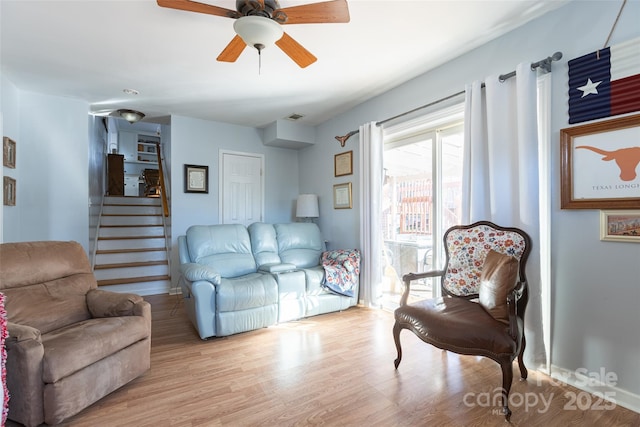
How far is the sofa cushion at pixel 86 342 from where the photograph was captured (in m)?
1.58

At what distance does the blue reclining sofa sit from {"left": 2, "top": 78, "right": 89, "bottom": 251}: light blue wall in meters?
1.67

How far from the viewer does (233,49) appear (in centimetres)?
207

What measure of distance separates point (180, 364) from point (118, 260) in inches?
113

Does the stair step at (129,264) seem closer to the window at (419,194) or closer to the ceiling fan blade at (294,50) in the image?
the window at (419,194)

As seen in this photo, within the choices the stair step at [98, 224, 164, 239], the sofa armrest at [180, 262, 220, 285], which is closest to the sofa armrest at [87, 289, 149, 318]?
the sofa armrest at [180, 262, 220, 285]

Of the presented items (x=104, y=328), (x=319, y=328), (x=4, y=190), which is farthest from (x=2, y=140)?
(x=319, y=328)

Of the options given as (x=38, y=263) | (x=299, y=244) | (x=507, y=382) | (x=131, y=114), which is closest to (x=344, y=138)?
(x=299, y=244)

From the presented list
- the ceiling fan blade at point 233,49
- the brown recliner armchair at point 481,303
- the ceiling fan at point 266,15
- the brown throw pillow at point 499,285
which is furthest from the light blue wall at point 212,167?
the brown throw pillow at point 499,285

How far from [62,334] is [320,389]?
63.2 inches

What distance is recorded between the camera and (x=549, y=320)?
83.1 inches

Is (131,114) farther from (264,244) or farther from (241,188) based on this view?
(264,244)

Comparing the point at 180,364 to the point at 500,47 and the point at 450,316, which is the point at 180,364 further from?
the point at 500,47

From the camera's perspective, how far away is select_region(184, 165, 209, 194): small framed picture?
439cm

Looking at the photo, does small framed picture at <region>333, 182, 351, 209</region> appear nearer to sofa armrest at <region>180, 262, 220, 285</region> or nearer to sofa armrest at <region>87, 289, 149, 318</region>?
sofa armrest at <region>180, 262, 220, 285</region>
